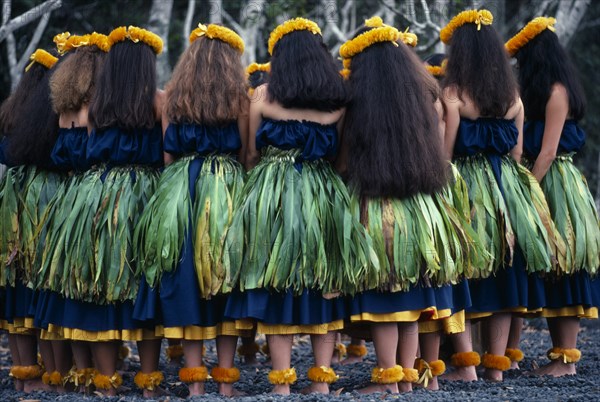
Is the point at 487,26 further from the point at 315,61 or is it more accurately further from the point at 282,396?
the point at 282,396

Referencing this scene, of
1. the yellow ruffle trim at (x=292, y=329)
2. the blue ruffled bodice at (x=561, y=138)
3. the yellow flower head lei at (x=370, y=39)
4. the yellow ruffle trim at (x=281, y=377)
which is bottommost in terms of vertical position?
the yellow ruffle trim at (x=281, y=377)

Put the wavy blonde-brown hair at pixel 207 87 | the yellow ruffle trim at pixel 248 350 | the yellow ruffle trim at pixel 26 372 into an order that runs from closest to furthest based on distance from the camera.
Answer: the wavy blonde-brown hair at pixel 207 87 < the yellow ruffle trim at pixel 26 372 < the yellow ruffle trim at pixel 248 350

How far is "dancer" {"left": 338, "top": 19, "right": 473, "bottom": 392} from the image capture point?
387 centimetres

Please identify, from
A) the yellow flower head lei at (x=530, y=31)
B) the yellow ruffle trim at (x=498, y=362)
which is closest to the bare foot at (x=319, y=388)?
the yellow ruffle trim at (x=498, y=362)

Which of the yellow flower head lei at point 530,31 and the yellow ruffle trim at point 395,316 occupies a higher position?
the yellow flower head lei at point 530,31

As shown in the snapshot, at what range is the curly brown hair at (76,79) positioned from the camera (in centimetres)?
432

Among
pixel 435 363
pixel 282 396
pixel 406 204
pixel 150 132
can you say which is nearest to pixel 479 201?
pixel 406 204

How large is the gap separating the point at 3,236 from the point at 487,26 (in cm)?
295

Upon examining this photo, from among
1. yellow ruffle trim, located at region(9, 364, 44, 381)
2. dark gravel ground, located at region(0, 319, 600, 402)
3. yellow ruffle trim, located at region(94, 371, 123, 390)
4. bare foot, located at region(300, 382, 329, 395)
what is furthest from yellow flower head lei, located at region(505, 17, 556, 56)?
yellow ruffle trim, located at region(9, 364, 44, 381)

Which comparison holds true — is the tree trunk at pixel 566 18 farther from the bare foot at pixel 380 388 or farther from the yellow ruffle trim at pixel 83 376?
the yellow ruffle trim at pixel 83 376

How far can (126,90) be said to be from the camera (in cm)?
417

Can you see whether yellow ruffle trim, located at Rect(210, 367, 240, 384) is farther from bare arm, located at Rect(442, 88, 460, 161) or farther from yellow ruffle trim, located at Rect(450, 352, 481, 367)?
bare arm, located at Rect(442, 88, 460, 161)

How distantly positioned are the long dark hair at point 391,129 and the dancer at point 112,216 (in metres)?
1.05

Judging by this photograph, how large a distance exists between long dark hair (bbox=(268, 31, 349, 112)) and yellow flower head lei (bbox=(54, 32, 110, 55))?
0.98 metres
